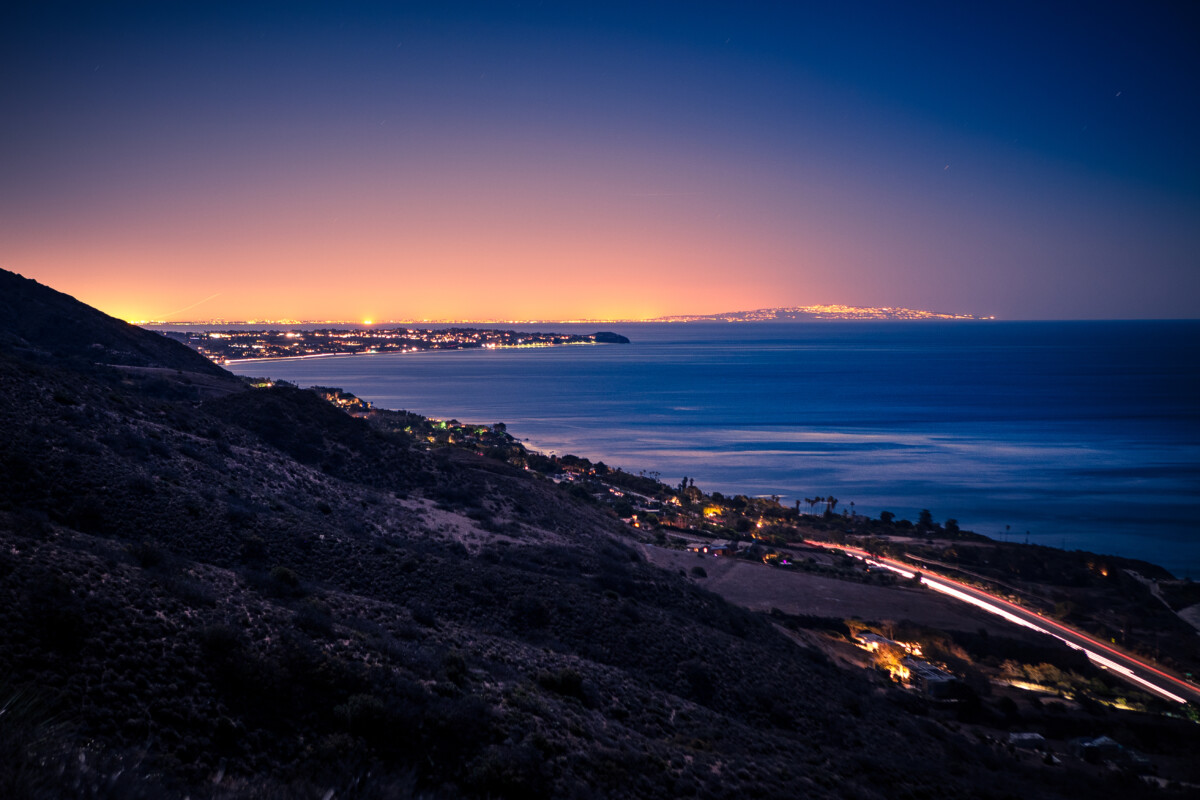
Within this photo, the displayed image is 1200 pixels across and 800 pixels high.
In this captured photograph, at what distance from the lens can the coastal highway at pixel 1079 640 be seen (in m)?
21.9

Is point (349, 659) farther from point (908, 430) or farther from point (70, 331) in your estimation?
point (908, 430)

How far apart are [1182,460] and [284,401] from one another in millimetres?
79059

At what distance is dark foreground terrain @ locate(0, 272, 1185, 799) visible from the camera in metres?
6.86

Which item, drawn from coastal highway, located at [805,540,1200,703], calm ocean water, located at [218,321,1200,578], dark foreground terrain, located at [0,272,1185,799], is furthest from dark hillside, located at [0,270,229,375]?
coastal highway, located at [805,540,1200,703]

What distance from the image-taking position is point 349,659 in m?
9.04

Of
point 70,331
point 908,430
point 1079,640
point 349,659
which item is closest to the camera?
point 349,659

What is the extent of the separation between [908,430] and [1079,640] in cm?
6018

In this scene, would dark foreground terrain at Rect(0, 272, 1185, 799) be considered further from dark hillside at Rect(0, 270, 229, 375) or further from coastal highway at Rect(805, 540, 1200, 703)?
dark hillside at Rect(0, 270, 229, 375)

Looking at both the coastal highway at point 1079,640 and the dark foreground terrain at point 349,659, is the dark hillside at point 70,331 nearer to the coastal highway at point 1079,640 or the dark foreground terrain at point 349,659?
the dark foreground terrain at point 349,659

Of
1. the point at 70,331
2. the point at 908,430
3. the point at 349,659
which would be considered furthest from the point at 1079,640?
the point at 908,430

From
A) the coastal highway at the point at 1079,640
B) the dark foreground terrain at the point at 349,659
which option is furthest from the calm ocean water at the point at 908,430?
the dark foreground terrain at the point at 349,659

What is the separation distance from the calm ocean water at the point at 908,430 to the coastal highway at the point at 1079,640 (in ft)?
58.4

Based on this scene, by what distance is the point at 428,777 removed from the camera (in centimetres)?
755

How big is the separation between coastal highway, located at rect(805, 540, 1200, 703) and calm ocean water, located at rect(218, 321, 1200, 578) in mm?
17797
